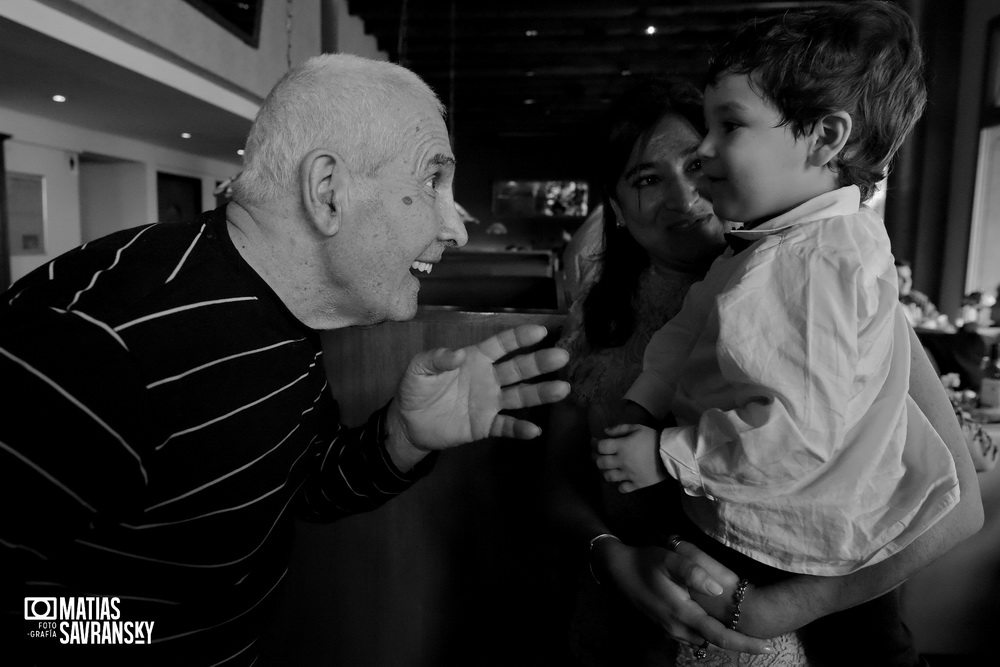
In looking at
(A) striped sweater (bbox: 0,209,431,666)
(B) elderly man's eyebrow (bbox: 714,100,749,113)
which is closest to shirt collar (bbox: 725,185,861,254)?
(B) elderly man's eyebrow (bbox: 714,100,749,113)

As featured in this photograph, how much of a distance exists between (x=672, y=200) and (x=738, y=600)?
0.68 meters

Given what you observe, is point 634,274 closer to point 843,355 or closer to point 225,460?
point 843,355

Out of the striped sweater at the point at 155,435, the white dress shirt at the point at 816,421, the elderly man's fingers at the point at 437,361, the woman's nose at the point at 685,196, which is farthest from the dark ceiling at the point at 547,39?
the striped sweater at the point at 155,435

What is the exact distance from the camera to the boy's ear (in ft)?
3.00

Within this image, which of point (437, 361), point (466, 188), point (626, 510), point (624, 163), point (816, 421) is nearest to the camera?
point (816, 421)

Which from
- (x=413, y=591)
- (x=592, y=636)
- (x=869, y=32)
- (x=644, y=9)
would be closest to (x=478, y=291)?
(x=413, y=591)

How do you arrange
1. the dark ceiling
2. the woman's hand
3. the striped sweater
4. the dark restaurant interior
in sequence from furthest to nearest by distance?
the dark ceiling
the dark restaurant interior
the woman's hand
the striped sweater

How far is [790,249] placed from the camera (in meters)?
0.83

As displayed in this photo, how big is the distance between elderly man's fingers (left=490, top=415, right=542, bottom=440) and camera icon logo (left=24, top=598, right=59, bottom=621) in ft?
2.10

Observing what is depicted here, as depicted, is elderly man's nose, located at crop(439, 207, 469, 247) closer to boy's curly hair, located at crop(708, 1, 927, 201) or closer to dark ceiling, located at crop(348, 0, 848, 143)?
boy's curly hair, located at crop(708, 1, 927, 201)

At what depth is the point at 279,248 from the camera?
3.03ft

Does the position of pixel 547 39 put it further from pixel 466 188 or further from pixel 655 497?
pixel 655 497

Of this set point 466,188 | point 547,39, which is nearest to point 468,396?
point 547,39

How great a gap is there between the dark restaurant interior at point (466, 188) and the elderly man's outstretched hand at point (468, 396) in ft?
1.29
